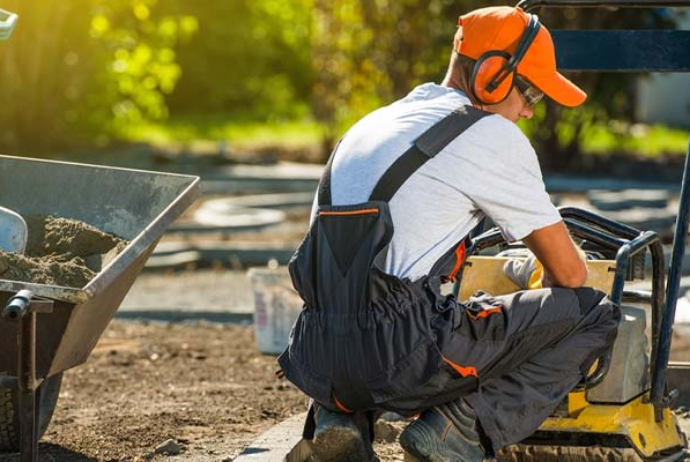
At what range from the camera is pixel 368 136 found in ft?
13.8

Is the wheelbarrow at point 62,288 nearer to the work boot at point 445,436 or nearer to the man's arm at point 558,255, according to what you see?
the work boot at point 445,436

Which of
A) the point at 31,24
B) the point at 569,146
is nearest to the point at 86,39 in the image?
the point at 31,24

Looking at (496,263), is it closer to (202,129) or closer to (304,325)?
(304,325)

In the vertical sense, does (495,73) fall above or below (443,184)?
above

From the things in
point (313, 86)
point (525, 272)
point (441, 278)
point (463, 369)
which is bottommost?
point (313, 86)

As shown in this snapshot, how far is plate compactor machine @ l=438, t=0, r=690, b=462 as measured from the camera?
15.3 ft

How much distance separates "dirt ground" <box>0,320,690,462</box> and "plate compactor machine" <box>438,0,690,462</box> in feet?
2.28

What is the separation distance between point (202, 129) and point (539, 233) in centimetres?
2090

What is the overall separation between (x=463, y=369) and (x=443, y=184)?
549 mm

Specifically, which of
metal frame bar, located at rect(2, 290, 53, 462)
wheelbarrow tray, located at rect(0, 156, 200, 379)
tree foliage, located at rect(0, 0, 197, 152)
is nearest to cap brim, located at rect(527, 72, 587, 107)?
wheelbarrow tray, located at rect(0, 156, 200, 379)

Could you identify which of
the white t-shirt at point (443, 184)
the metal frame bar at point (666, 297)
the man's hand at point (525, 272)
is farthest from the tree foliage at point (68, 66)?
the white t-shirt at point (443, 184)

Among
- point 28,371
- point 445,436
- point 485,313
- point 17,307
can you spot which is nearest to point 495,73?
point 485,313

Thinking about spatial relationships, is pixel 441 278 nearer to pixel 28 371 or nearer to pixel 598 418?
pixel 598 418

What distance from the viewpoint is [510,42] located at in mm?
4289
